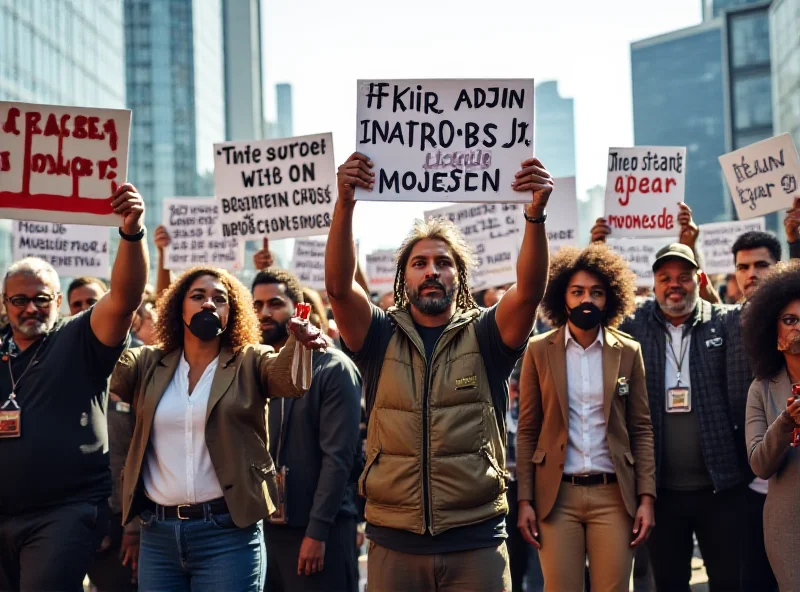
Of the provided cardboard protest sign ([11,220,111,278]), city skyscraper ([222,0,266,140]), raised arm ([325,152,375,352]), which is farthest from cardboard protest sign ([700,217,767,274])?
city skyscraper ([222,0,266,140])

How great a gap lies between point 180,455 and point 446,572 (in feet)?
4.18

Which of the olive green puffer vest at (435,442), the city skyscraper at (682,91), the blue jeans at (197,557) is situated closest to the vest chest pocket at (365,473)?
the olive green puffer vest at (435,442)

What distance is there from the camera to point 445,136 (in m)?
4.90

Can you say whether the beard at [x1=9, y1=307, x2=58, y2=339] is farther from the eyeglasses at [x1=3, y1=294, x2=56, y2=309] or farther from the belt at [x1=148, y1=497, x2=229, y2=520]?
the belt at [x1=148, y1=497, x2=229, y2=520]

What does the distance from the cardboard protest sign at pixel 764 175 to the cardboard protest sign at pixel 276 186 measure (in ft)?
10.2

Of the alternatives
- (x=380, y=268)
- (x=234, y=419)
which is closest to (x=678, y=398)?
(x=234, y=419)

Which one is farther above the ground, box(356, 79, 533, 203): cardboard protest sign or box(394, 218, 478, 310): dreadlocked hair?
box(356, 79, 533, 203): cardboard protest sign

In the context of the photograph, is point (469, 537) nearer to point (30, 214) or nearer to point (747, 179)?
point (30, 214)

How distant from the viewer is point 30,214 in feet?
17.5

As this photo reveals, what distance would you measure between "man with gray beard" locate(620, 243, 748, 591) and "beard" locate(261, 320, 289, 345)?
2.02 meters

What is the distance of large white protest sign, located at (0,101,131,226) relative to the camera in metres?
5.30

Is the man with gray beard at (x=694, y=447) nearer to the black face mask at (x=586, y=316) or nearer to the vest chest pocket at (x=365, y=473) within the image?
the black face mask at (x=586, y=316)

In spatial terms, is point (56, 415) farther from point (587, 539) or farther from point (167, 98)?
point (167, 98)

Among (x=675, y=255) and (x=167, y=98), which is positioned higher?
(x=167, y=98)
